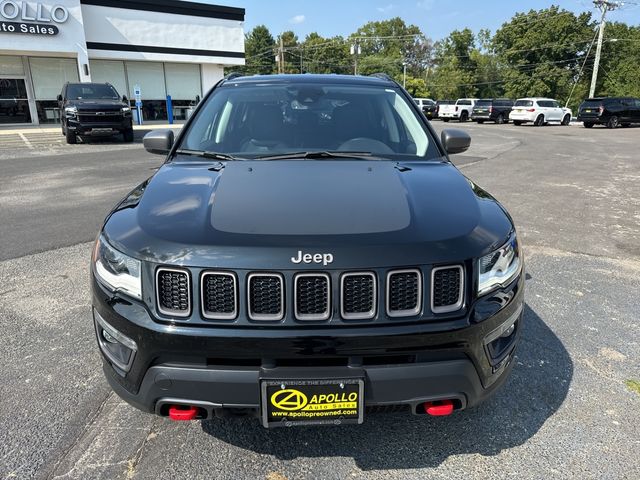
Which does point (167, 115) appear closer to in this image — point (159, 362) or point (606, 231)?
point (606, 231)

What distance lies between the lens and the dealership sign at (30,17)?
20.0 meters

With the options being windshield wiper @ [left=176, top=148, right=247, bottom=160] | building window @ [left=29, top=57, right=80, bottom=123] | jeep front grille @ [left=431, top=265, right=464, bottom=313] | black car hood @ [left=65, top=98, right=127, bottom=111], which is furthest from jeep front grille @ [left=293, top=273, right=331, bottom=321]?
building window @ [left=29, top=57, right=80, bottom=123]

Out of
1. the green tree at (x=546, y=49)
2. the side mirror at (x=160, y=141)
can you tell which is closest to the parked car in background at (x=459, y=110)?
the green tree at (x=546, y=49)

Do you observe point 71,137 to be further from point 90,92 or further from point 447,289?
point 447,289

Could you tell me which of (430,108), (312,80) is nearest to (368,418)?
(312,80)

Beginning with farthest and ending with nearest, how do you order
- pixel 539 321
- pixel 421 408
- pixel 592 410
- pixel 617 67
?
pixel 617 67, pixel 539 321, pixel 592 410, pixel 421 408

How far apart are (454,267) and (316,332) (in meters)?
0.59

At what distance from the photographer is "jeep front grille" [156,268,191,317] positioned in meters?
1.86

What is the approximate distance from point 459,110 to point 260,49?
74646 millimetres

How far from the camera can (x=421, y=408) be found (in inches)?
77.7

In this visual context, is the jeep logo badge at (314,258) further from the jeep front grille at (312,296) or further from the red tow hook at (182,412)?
the red tow hook at (182,412)

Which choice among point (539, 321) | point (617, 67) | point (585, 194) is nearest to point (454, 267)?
point (539, 321)

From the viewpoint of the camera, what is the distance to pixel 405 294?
1.88 m

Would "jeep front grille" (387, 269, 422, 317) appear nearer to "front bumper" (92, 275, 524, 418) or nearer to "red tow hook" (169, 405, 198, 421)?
"front bumper" (92, 275, 524, 418)
